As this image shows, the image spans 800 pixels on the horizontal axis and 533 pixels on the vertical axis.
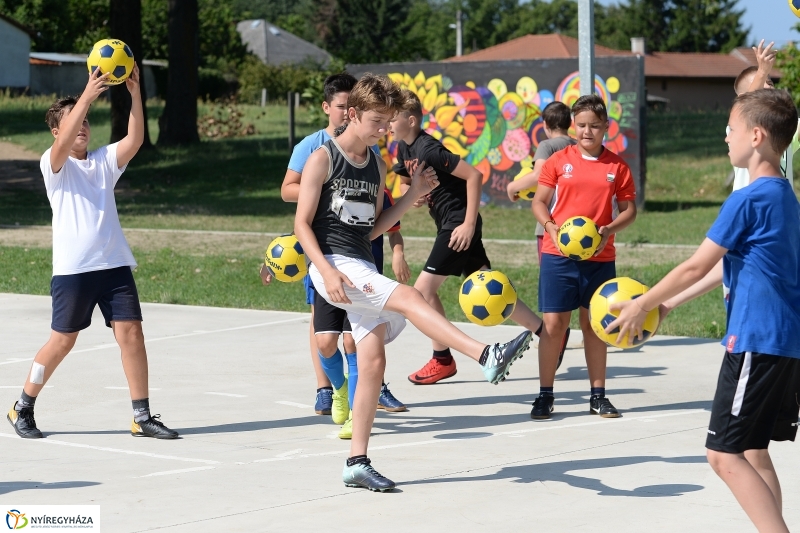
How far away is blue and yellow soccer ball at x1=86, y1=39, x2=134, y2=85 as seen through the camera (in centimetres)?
695

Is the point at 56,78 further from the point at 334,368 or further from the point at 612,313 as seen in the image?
the point at 612,313

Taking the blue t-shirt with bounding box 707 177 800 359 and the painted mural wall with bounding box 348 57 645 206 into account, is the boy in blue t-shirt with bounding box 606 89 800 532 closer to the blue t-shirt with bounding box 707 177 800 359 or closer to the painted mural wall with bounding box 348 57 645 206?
the blue t-shirt with bounding box 707 177 800 359

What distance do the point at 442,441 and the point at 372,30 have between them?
277ft

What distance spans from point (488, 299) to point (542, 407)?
38.7 inches

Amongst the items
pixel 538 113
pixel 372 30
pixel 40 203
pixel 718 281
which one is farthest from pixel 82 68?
pixel 718 281

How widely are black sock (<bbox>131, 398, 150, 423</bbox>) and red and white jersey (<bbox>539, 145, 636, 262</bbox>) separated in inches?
110

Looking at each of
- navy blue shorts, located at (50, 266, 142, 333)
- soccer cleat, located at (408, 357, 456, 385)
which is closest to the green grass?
soccer cleat, located at (408, 357, 456, 385)

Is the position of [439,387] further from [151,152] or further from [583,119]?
[151,152]

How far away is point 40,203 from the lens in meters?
27.6

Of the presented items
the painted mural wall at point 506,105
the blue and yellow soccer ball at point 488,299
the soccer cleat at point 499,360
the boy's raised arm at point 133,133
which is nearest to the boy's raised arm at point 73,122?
the boy's raised arm at point 133,133

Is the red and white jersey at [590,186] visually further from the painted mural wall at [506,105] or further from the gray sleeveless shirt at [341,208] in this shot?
the painted mural wall at [506,105]

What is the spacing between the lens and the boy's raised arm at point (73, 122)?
6.68 metres

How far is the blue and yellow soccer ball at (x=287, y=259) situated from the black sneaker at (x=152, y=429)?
1.24 meters

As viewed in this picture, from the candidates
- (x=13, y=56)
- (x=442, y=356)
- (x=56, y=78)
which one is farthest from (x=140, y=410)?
(x=56, y=78)
